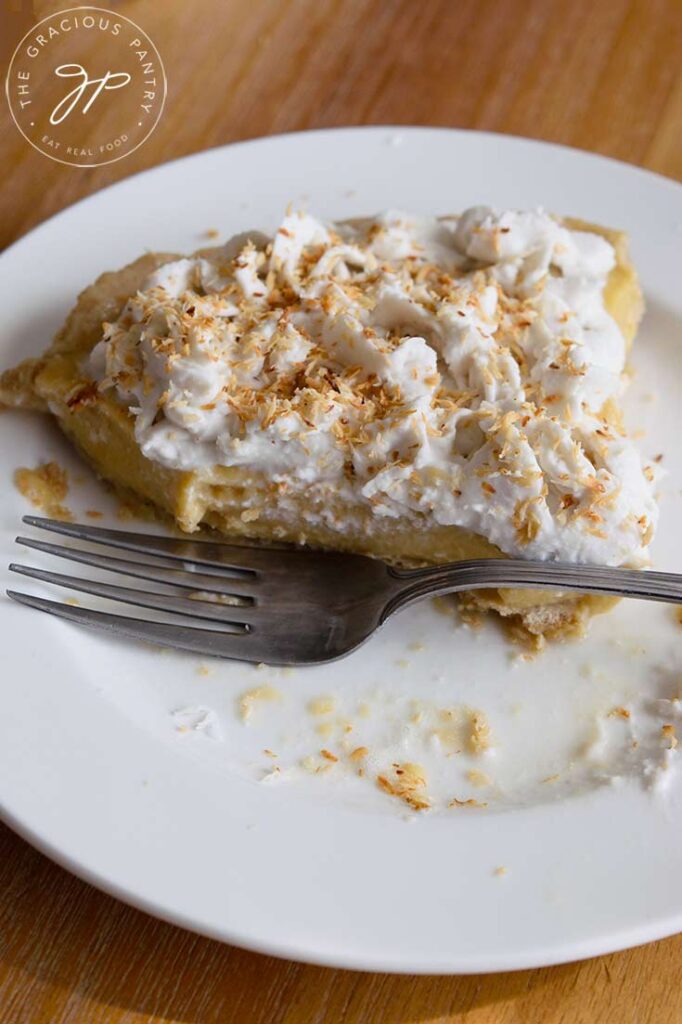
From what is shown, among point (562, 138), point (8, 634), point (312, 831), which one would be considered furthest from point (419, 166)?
point (312, 831)

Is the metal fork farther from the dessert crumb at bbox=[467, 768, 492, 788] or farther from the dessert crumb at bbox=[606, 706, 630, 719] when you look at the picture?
the dessert crumb at bbox=[467, 768, 492, 788]

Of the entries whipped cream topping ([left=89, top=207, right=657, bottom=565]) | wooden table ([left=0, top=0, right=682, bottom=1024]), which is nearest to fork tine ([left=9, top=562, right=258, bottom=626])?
whipped cream topping ([left=89, top=207, right=657, bottom=565])

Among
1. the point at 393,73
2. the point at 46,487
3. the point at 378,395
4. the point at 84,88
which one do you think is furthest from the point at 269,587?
the point at 393,73

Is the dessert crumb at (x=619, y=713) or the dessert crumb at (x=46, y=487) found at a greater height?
the dessert crumb at (x=619, y=713)

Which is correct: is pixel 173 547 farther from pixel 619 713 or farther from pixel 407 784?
pixel 619 713

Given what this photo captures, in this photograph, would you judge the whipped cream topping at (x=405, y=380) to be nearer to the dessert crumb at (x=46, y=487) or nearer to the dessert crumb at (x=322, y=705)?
the dessert crumb at (x=46, y=487)

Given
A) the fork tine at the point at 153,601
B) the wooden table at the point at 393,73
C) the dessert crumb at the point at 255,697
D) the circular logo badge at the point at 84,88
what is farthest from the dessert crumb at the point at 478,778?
the circular logo badge at the point at 84,88
